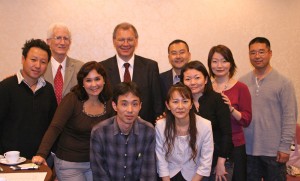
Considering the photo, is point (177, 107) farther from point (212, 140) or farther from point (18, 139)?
point (18, 139)

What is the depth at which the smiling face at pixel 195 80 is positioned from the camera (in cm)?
250

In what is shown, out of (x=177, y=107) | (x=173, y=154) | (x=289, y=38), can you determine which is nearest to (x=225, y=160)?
(x=173, y=154)

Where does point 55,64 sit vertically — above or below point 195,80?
above

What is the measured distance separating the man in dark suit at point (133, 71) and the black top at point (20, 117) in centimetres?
75

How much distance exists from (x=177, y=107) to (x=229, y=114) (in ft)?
1.48

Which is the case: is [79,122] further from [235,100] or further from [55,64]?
[235,100]

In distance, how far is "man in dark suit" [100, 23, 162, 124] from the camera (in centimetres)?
304

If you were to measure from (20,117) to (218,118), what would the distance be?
1.52 metres

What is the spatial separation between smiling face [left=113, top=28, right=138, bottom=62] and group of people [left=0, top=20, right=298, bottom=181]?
1.70 feet

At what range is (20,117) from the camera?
8.15 feet

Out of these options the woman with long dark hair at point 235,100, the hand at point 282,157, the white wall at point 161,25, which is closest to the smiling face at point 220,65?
the woman with long dark hair at point 235,100

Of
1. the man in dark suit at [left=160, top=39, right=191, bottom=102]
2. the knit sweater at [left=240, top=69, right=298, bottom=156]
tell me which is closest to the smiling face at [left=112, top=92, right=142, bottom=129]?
the man in dark suit at [left=160, top=39, right=191, bottom=102]

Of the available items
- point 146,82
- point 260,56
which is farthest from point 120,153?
point 260,56

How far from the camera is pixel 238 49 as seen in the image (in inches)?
171
